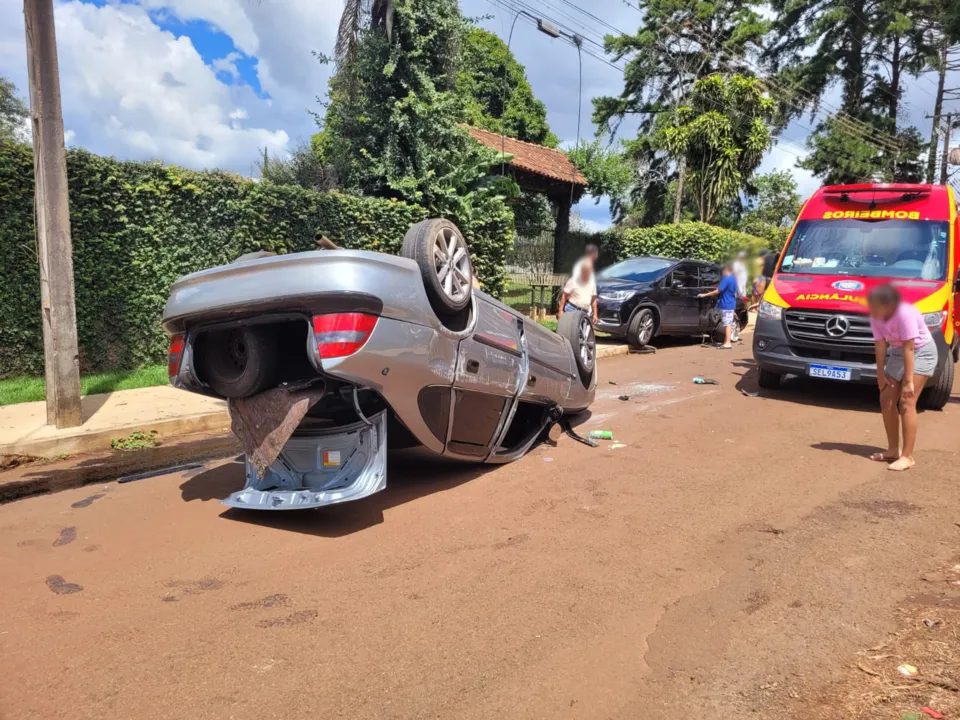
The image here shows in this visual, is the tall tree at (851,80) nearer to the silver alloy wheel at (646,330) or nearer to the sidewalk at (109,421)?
the silver alloy wheel at (646,330)

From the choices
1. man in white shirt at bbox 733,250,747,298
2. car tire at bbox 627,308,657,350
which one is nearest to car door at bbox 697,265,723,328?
man in white shirt at bbox 733,250,747,298

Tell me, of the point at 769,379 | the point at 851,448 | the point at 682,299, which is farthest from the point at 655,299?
the point at 851,448

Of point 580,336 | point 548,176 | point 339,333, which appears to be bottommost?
point 580,336

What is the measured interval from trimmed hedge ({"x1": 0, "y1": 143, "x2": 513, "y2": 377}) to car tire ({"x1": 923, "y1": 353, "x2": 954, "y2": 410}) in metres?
8.55

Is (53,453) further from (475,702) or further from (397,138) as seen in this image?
(397,138)

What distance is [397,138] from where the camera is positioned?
13.1 meters

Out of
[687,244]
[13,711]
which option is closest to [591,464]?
[13,711]

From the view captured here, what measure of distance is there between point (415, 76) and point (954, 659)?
41.8ft

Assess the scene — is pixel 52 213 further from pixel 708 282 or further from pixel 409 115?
pixel 708 282

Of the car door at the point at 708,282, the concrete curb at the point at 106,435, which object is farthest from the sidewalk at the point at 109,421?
the car door at the point at 708,282

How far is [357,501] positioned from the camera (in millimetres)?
4828

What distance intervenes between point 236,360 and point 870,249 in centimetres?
757

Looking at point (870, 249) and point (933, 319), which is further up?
point (870, 249)

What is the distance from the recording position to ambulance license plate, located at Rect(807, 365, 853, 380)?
7.43m
